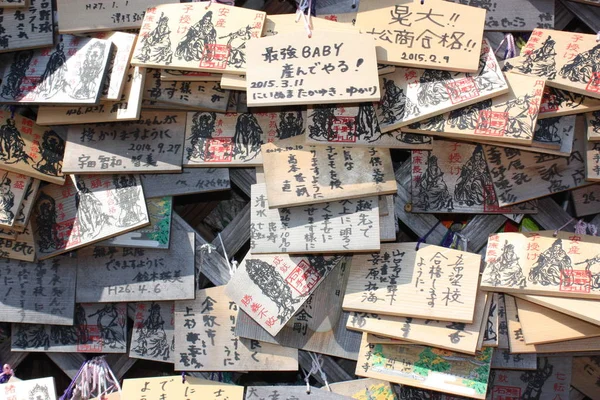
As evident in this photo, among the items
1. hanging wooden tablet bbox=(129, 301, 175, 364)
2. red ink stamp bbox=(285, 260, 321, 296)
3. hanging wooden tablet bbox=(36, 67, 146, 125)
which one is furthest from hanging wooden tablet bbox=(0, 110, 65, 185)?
red ink stamp bbox=(285, 260, 321, 296)

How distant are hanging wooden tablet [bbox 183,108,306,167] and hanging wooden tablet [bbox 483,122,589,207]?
52 cm

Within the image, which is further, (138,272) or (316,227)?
(138,272)

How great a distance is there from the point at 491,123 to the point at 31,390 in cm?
133

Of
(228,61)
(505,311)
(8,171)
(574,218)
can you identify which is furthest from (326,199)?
(8,171)

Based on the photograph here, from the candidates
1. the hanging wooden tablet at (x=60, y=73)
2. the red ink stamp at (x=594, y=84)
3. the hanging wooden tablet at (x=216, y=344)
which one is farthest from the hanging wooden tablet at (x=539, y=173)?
the hanging wooden tablet at (x=60, y=73)

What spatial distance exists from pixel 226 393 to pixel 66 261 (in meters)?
0.55

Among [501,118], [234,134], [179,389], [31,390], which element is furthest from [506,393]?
[31,390]

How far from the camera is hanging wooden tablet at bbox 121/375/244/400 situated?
191 centimetres

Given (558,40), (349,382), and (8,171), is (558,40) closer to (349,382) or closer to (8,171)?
(349,382)

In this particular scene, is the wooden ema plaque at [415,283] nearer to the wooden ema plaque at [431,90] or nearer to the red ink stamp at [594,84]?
the wooden ema plaque at [431,90]

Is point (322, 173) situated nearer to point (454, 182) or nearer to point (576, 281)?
point (454, 182)

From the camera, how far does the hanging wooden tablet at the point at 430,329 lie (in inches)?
69.6

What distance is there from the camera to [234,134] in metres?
1.95

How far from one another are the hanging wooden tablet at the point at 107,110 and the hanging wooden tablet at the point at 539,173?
907 mm
